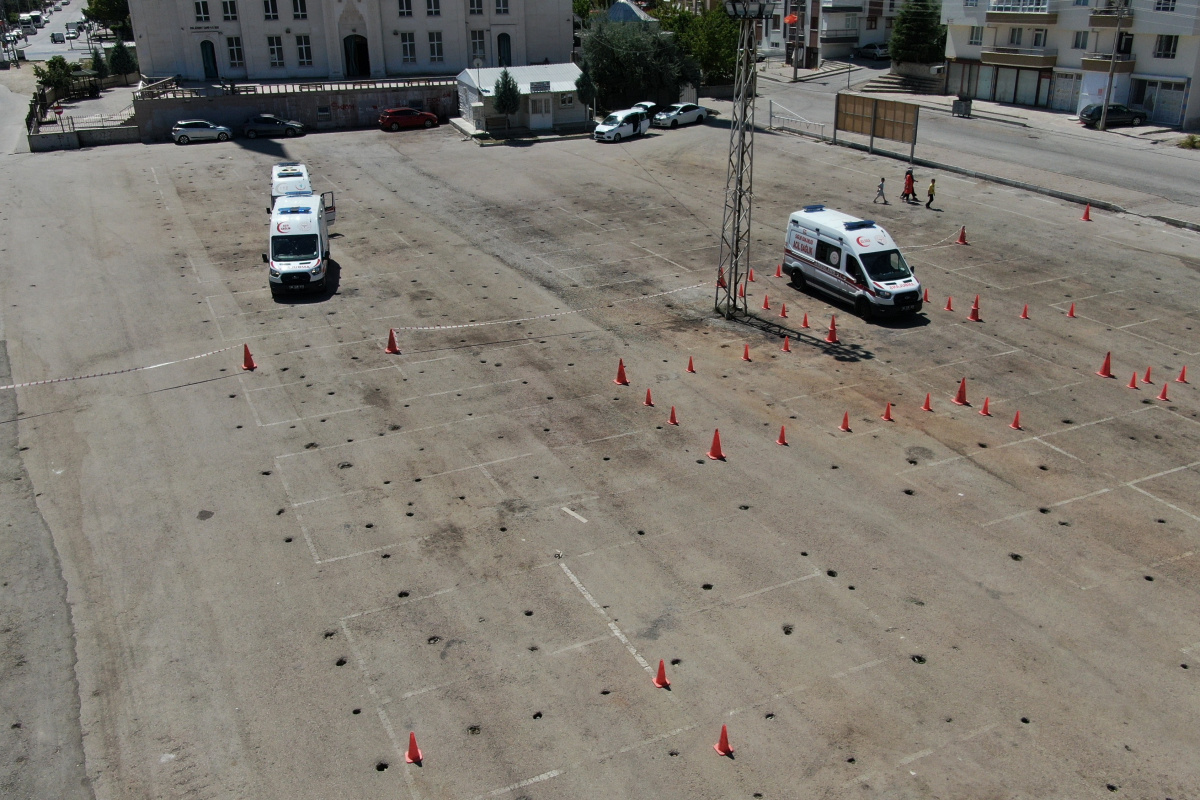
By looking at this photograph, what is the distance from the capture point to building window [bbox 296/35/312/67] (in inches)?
2452

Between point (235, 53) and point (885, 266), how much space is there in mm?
49959

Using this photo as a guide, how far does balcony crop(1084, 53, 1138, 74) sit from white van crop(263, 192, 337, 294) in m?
41.9

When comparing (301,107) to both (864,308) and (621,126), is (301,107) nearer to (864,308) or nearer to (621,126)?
(621,126)

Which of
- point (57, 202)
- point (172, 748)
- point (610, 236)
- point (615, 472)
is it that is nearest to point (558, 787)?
point (172, 748)

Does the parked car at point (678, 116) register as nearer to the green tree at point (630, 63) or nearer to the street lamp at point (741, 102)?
the green tree at point (630, 63)

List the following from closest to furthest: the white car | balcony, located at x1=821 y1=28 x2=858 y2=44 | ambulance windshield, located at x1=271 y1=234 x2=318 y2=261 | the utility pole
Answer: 1. ambulance windshield, located at x1=271 y1=234 x2=318 y2=261
2. the utility pole
3. the white car
4. balcony, located at x1=821 y1=28 x2=858 y2=44

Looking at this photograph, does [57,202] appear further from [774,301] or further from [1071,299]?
[1071,299]

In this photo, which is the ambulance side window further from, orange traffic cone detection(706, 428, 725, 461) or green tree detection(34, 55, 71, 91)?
green tree detection(34, 55, 71, 91)

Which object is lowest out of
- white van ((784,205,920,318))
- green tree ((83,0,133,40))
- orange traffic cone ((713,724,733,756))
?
orange traffic cone ((713,724,733,756))

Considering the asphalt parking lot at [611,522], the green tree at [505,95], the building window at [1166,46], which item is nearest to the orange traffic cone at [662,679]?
the asphalt parking lot at [611,522]

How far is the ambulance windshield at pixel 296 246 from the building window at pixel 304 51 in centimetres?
3957

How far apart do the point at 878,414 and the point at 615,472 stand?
6237 mm

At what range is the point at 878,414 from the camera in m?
20.9

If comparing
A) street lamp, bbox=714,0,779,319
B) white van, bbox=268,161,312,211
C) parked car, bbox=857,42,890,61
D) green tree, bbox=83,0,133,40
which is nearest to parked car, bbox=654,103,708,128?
white van, bbox=268,161,312,211
